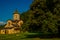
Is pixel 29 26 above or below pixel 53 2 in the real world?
below

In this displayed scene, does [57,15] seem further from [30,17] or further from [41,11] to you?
[30,17]

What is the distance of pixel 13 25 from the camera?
12888cm

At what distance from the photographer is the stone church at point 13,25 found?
11525 centimetres

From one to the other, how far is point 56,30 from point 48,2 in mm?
7159

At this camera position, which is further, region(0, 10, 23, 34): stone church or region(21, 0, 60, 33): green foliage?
region(0, 10, 23, 34): stone church

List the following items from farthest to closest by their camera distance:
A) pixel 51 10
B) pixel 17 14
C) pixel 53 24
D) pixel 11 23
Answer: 1. pixel 17 14
2. pixel 11 23
3. pixel 51 10
4. pixel 53 24

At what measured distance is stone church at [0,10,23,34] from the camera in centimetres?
11525

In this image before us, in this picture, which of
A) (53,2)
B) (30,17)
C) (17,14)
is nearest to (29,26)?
(30,17)

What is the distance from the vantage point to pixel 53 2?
4384 centimetres

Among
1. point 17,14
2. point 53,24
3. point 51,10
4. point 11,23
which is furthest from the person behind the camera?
point 17,14

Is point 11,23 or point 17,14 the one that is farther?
point 17,14

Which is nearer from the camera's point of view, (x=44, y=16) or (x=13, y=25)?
(x=44, y=16)

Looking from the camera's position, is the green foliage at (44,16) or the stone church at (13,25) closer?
the green foliage at (44,16)

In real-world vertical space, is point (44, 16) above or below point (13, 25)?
below
